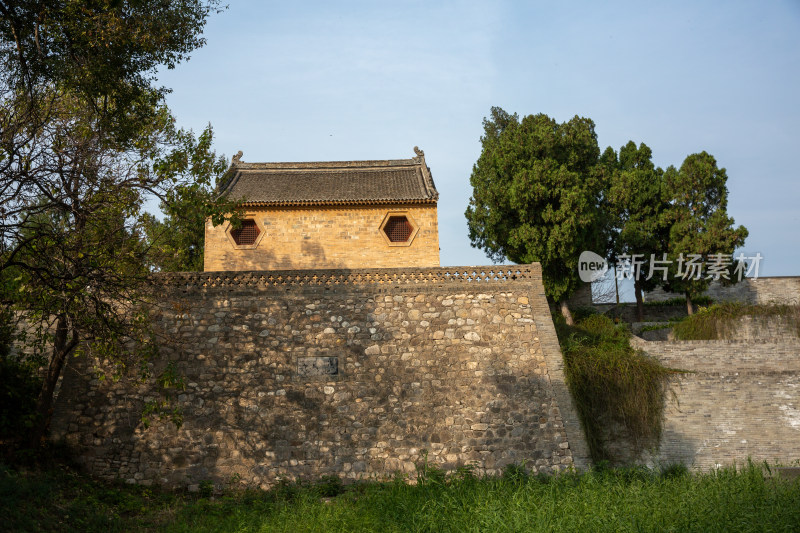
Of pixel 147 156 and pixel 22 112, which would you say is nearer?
pixel 22 112

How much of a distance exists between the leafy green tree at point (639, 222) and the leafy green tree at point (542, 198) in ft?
2.63

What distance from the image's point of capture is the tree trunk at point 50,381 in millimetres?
10637

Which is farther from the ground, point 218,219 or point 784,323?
point 218,219

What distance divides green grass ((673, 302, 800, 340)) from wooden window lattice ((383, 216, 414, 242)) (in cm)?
736

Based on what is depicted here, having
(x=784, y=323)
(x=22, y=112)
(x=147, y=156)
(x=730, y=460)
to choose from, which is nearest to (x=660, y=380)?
(x=730, y=460)

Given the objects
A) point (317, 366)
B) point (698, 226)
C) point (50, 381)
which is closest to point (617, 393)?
point (317, 366)

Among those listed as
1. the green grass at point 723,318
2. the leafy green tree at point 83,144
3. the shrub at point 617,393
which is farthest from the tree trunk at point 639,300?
A: the leafy green tree at point 83,144

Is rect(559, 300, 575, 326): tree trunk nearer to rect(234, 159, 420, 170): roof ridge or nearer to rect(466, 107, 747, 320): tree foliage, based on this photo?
rect(466, 107, 747, 320): tree foliage

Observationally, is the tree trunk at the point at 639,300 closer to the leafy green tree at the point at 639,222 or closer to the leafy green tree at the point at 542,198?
the leafy green tree at the point at 639,222

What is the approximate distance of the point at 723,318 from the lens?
665 inches

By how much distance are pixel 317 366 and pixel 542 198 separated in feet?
27.9

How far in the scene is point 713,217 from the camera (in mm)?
19547

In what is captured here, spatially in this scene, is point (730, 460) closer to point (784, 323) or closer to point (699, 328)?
point (699, 328)

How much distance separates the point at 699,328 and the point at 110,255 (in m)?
13.6
